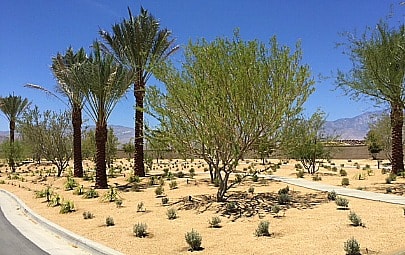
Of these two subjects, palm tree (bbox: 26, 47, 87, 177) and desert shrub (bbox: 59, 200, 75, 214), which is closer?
desert shrub (bbox: 59, 200, 75, 214)

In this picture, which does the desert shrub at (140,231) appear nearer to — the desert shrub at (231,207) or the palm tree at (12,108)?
the desert shrub at (231,207)

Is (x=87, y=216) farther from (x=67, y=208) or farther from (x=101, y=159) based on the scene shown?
(x=101, y=159)

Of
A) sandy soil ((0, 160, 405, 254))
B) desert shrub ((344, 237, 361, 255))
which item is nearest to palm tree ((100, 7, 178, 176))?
sandy soil ((0, 160, 405, 254))

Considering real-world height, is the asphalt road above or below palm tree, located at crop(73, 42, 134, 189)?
below

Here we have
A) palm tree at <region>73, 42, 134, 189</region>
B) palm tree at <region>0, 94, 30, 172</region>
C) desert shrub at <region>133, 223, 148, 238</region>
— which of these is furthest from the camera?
palm tree at <region>0, 94, 30, 172</region>

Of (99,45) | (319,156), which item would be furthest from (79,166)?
(319,156)

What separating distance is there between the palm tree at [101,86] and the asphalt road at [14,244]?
10256mm

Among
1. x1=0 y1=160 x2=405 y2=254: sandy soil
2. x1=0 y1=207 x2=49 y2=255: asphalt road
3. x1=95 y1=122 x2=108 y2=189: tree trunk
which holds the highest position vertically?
x1=95 y1=122 x2=108 y2=189: tree trunk

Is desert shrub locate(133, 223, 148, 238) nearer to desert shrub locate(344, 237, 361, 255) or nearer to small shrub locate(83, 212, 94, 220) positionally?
small shrub locate(83, 212, 94, 220)

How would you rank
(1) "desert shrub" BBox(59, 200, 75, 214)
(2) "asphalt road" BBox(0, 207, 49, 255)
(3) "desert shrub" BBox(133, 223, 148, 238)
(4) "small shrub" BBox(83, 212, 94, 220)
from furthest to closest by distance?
(1) "desert shrub" BBox(59, 200, 75, 214)
(4) "small shrub" BBox(83, 212, 94, 220)
(3) "desert shrub" BBox(133, 223, 148, 238)
(2) "asphalt road" BBox(0, 207, 49, 255)

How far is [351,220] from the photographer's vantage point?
11.8 m

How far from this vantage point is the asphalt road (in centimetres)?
1063

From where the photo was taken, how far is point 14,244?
11641mm

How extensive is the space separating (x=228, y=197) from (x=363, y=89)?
777cm
